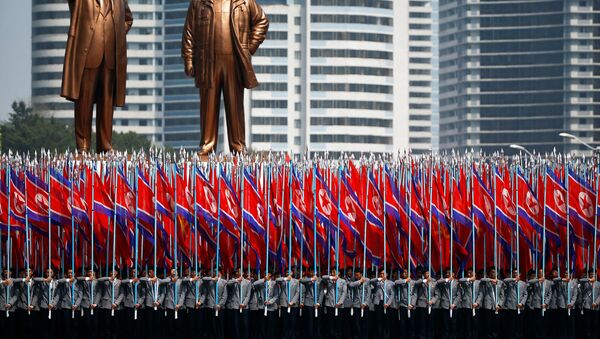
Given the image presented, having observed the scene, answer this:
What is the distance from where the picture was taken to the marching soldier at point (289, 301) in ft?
103

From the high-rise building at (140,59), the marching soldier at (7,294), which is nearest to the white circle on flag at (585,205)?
the marching soldier at (7,294)

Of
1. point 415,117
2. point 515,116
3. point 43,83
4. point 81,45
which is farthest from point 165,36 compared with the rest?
point 81,45

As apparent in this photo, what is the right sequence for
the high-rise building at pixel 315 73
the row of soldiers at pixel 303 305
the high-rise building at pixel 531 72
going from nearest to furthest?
the row of soldiers at pixel 303 305, the high-rise building at pixel 315 73, the high-rise building at pixel 531 72

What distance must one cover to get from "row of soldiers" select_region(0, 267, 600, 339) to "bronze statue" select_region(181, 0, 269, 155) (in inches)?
182

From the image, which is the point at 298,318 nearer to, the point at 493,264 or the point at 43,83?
the point at 493,264

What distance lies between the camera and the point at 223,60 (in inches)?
1404

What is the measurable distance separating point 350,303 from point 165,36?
12554 cm

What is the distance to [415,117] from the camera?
193500mm

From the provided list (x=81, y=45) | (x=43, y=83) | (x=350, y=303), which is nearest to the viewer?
(x=350, y=303)

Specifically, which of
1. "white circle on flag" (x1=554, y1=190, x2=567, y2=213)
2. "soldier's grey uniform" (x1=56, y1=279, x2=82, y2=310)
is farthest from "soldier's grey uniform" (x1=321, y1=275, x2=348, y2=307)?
"soldier's grey uniform" (x1=56, y1=279, x2=82, y2=310)

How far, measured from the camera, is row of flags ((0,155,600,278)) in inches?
1264

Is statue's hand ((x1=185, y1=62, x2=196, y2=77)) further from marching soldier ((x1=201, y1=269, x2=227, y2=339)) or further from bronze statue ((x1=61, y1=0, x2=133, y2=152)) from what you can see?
marching soldier ((x1=201, y1=269, x2=227, y2=339))

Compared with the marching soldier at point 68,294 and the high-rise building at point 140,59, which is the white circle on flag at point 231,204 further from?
the high-rise building at point 140,59

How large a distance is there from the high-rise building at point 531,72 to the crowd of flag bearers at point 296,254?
125 metres
